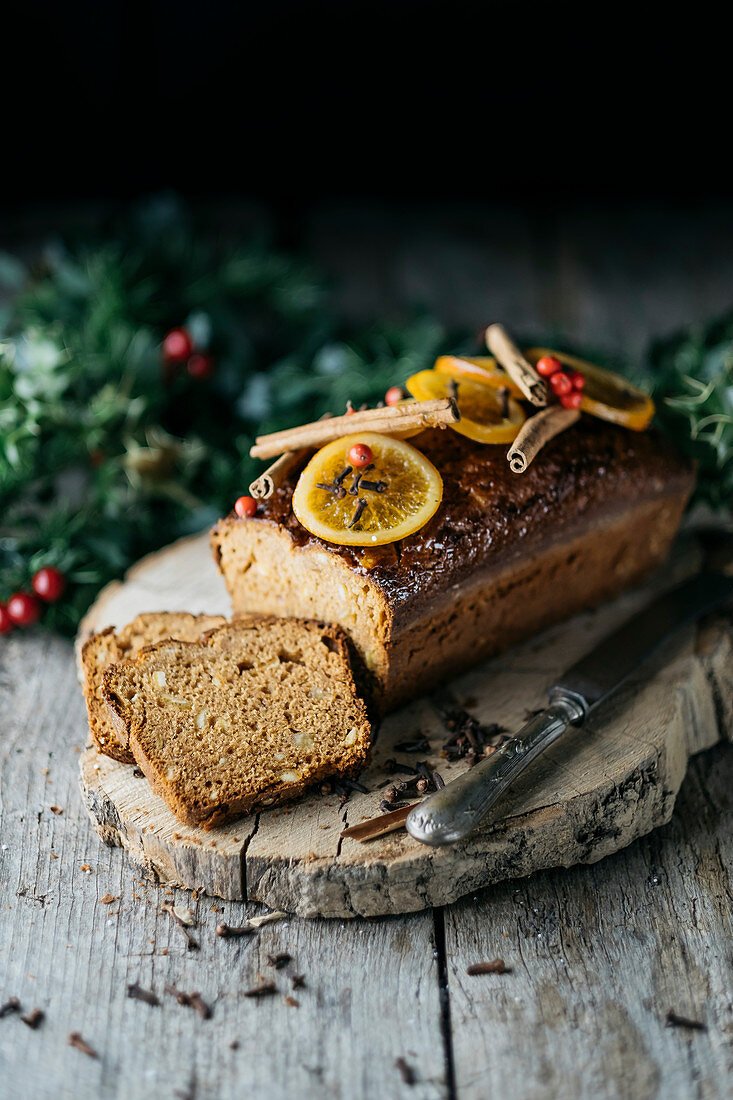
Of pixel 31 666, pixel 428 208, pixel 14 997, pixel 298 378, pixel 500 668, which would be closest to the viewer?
pixel 14 997

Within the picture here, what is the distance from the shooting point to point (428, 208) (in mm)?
8078

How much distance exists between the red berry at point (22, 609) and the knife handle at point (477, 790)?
6.96ft

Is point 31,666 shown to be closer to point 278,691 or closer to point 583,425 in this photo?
point 278,691

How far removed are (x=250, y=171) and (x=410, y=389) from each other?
4183mm

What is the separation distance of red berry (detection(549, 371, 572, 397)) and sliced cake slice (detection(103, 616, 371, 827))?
132cm

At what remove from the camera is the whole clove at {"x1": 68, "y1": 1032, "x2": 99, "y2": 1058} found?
2756 mm

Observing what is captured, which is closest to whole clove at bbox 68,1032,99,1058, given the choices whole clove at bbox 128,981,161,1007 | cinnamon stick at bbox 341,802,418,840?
whole clove at bbox 128,981,161,1007

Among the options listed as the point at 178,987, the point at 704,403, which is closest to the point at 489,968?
the point at 178,987

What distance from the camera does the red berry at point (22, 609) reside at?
173 inches

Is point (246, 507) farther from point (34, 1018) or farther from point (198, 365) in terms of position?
point (198, 365)

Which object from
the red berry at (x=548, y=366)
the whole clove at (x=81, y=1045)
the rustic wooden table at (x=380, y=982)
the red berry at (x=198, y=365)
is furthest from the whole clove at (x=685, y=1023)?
the red berry at (x=198, y=365)

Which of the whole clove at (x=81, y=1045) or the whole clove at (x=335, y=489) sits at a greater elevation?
the whole clove at (x=335, y=489)

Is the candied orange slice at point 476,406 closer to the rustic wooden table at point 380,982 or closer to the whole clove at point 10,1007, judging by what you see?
the rustic wooden table at point 380,982

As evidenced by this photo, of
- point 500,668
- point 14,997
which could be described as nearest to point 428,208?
point 500,668
